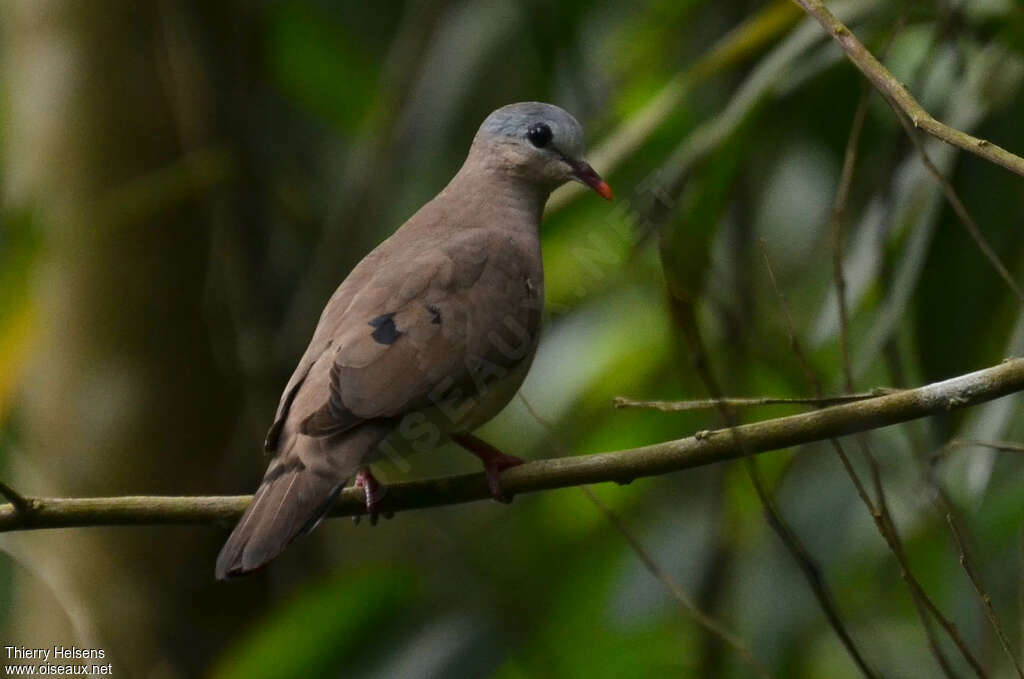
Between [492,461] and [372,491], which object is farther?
[492,461]

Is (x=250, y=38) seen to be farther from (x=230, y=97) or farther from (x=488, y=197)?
(x=488, y=197)

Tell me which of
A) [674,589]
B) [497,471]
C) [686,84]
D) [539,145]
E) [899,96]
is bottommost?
[674,589]

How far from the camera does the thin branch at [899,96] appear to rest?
7.36 ft

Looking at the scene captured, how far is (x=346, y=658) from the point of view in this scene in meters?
3.84

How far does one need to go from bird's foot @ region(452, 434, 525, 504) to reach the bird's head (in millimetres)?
785

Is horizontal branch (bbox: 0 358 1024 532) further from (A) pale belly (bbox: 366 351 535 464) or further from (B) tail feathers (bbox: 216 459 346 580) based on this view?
(A) pale belly (bbox: 366 351 535 464)

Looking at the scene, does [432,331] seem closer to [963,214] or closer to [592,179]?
[592,179]

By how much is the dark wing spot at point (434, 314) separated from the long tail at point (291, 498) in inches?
13.2

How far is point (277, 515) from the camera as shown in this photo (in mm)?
2643

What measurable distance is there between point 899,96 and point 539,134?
1549mm

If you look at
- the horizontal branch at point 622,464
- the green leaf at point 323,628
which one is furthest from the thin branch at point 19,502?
the green leaf at point 323,628

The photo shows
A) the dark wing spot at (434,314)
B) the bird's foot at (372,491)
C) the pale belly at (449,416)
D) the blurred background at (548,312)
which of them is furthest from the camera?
the blurred background at (548,312)

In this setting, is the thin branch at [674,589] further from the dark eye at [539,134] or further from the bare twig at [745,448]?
the dark eye at [539,134]

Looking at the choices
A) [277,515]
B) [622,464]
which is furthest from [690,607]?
[277,515]
